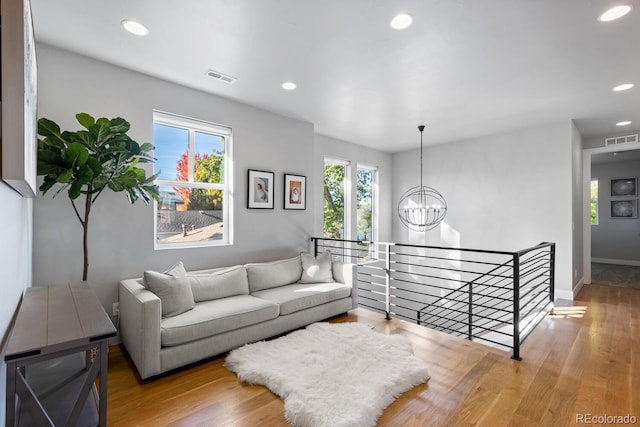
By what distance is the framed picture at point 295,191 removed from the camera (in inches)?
173

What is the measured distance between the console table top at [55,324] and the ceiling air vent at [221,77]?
227 cm

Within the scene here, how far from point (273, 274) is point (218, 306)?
3.00 feet

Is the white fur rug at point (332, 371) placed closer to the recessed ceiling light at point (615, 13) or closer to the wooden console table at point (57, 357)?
the wooden console table at point (57, 357)

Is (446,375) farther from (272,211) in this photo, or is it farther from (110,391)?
(272,211)

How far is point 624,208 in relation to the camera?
7.72 meters

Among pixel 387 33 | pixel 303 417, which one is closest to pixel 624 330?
pixel 303 417

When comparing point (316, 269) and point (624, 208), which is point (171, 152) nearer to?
point (316, 269)

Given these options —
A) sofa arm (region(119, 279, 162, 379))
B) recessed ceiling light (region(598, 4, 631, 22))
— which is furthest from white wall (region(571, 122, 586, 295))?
sofa arm (region(119, 279, 162, 379))

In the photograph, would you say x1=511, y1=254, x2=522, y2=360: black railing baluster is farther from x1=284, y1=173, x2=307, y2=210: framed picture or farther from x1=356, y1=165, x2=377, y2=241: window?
x1=356, y1=165, x2=377, y2=241: window

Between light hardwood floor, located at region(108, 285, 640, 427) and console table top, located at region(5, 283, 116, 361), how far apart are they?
800 millimetres

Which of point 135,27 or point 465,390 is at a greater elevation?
point 135,27

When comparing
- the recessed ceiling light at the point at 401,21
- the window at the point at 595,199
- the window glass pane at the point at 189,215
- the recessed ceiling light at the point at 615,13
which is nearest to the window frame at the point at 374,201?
the window glass pane at the point at 189,215

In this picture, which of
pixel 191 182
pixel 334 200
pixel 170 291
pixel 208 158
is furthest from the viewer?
pixel 334 200

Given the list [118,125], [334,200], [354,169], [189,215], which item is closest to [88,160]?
[118,125]
